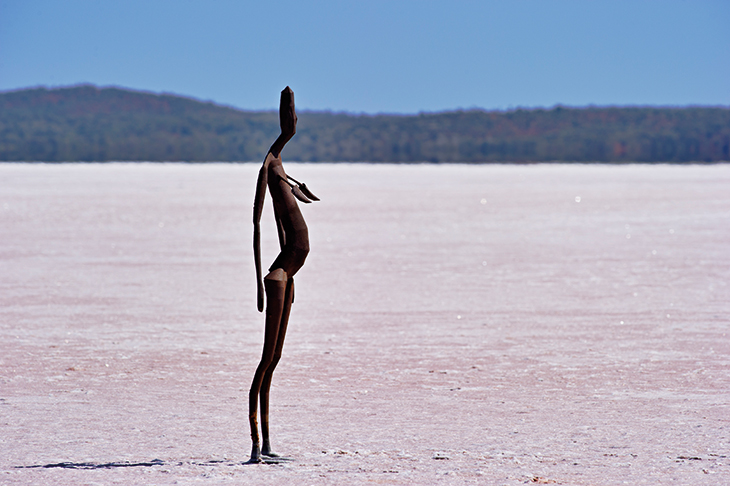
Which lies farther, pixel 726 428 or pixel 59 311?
pixel 59 311

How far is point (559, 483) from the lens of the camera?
5.12 metres

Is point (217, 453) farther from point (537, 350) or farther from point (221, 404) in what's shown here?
point (537, 350)

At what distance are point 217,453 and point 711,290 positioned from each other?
9.40 m

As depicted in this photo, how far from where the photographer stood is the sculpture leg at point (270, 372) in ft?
17.4

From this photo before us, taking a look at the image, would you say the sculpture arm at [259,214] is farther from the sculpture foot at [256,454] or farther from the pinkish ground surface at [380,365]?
the pinkish ground surface at [380,365]

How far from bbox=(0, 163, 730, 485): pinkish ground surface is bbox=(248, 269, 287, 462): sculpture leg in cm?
25

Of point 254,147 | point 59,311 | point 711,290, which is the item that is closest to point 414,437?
point 59,311

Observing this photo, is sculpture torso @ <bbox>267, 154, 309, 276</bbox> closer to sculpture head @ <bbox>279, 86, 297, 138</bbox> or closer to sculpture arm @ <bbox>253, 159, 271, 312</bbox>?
sculpture arm @ <bbox>253, 159, 271, 312</bbox>

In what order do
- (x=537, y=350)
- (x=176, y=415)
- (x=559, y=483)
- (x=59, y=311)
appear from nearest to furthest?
(x=559, y=483) → (x=176, y=415) → (x=537, y=350) → (x=59, y=311)

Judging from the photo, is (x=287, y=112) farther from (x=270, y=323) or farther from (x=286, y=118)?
(x=270, y=323)

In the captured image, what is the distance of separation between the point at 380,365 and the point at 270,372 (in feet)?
10.5

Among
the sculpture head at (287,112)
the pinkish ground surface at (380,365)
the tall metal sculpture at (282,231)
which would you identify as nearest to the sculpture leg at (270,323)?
the tall metal sculpture at (282,231)

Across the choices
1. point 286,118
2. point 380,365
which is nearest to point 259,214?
point 286,118

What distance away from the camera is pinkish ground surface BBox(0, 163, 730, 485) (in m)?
5.57
